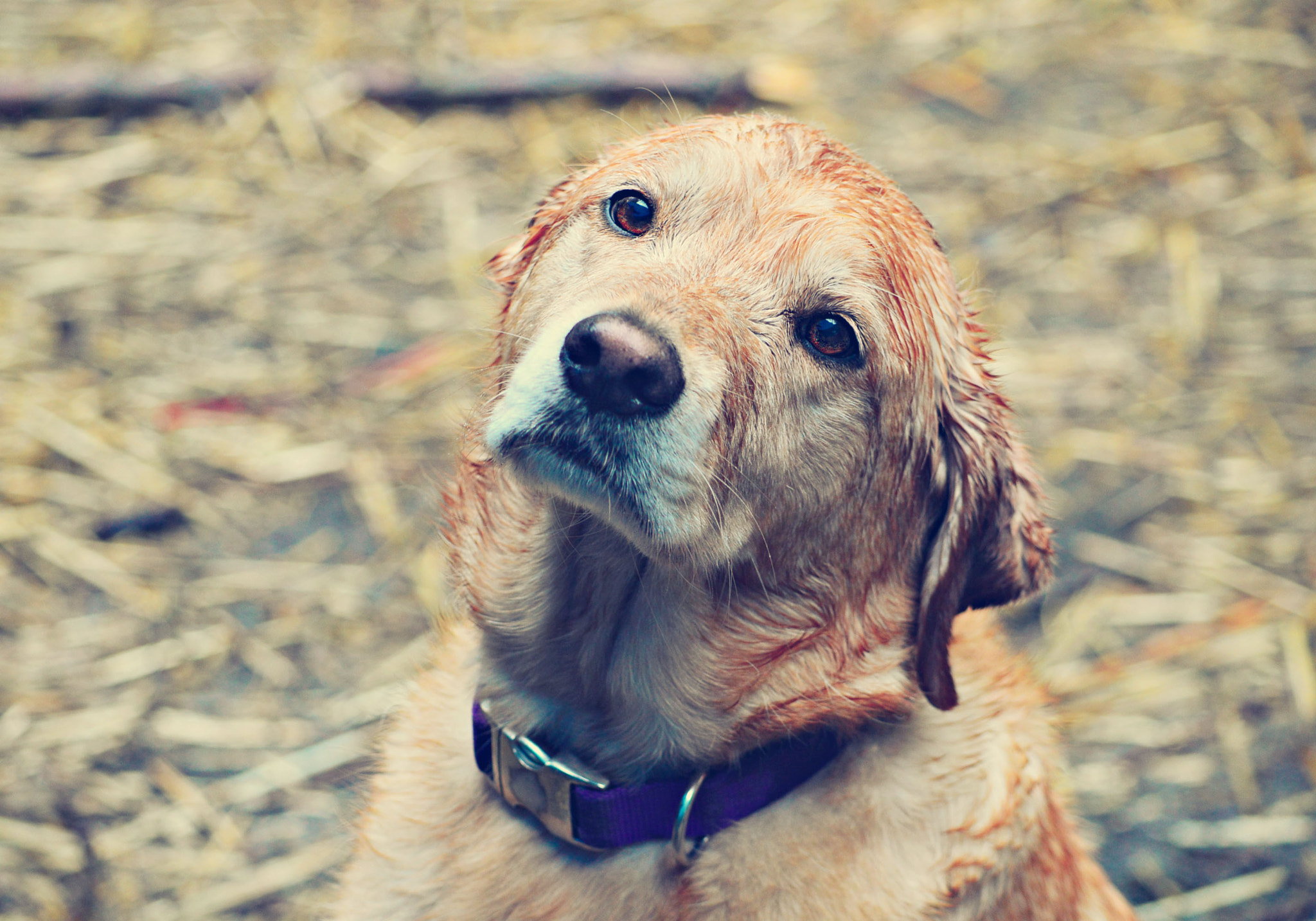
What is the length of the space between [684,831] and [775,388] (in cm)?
97

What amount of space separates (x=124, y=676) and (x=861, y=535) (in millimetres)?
2748

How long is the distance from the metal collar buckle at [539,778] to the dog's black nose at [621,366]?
782 mm

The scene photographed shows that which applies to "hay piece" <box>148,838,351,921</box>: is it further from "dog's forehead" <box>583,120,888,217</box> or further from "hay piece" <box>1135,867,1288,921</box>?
"hay piece" <box>1135,867,1288,921</box>

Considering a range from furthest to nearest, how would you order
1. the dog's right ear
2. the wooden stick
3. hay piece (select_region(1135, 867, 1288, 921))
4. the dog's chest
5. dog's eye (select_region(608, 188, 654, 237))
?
the wooden stick → hay piece (select_region(1135, 867, 1288, 921)) → the dog's right ear → dog's eye (select_region(608, 188, 654, 237)) → the dog's chest

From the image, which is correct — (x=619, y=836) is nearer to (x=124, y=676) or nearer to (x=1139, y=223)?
(x=124, y=676)

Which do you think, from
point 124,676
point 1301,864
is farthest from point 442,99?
point 1301,864

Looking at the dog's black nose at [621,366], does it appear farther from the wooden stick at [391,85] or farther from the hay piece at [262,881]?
the wooden stick at [391,85]

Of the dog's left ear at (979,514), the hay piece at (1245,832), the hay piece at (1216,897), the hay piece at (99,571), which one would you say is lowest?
the hay piece at (1216,897)

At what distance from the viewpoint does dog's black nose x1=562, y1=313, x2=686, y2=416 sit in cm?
206

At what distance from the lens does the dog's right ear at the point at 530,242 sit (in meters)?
2.84

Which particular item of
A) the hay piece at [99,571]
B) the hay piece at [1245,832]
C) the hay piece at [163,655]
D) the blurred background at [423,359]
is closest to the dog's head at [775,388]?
the blurred background at [423,359]

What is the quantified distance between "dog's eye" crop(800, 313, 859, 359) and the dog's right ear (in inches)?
29.4

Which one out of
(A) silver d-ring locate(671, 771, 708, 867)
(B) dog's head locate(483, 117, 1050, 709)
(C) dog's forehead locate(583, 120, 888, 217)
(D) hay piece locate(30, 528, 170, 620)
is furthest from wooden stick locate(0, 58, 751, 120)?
(A) silver d-ring locate(671, 771, 708, 867)

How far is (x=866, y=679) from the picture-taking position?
2457mm
